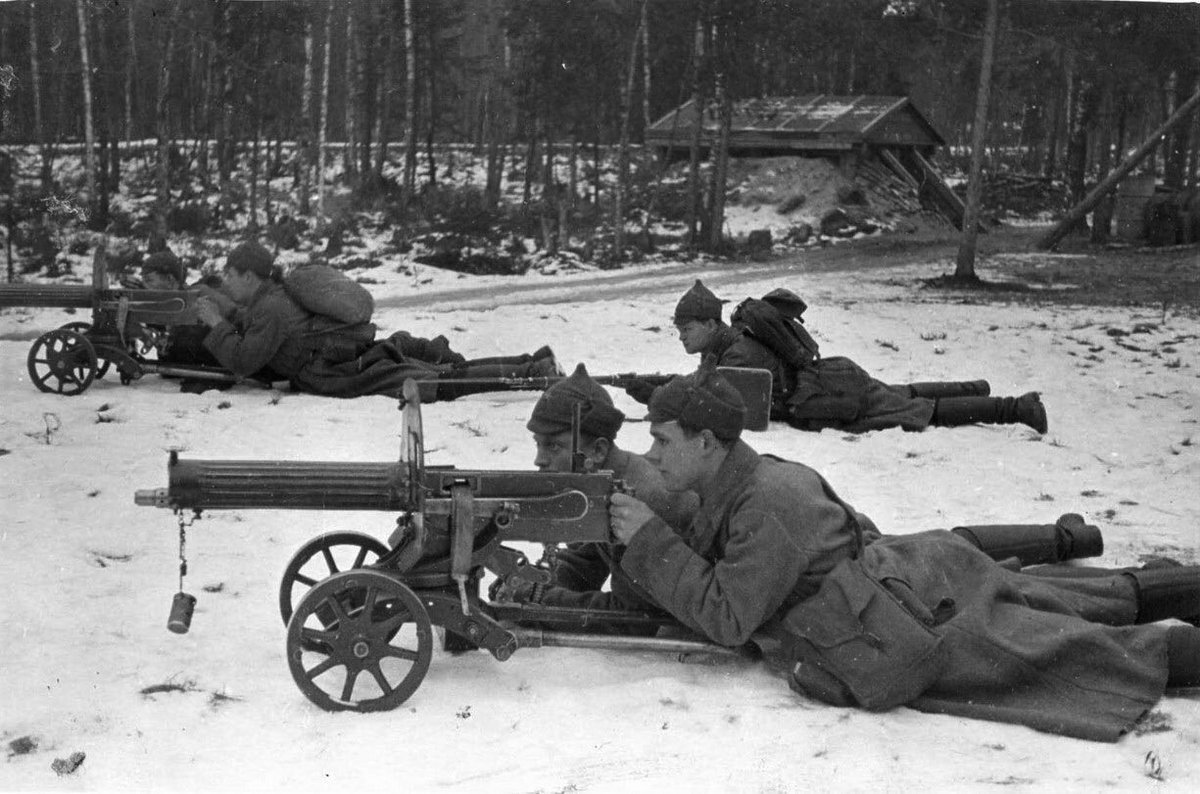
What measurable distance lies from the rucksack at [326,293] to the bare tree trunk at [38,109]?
4306mm

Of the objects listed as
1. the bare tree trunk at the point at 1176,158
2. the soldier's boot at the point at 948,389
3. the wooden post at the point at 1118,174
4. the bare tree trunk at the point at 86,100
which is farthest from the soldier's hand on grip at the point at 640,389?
the bare tree trunk at the point at 1176,158

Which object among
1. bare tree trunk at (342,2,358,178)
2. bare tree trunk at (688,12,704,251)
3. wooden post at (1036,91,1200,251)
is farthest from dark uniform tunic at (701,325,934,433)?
bare tree trunk at (342,2,358,178)

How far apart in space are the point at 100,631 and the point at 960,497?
14.7 feet

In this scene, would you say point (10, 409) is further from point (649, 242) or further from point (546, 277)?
point (649, 242)

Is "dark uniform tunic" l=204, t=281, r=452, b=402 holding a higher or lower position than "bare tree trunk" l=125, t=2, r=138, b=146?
lower

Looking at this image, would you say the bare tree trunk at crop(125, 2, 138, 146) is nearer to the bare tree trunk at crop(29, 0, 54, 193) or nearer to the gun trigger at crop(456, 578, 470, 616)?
the bare tree trunk at crop(29, 0, 54, 193)

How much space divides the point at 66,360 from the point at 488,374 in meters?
2.88

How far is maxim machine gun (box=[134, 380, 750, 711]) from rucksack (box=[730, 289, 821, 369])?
13.8 feet

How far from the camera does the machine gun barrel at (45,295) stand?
8.91m

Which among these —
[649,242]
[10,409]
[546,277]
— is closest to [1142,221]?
[649,242]

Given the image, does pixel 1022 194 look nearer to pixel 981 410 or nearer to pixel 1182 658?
pixel 981 410

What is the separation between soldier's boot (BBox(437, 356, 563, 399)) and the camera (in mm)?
9117

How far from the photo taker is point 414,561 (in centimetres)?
425

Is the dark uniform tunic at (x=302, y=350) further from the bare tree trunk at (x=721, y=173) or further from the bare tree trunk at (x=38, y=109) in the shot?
the bare tree trunk at (x=721, y=173)
